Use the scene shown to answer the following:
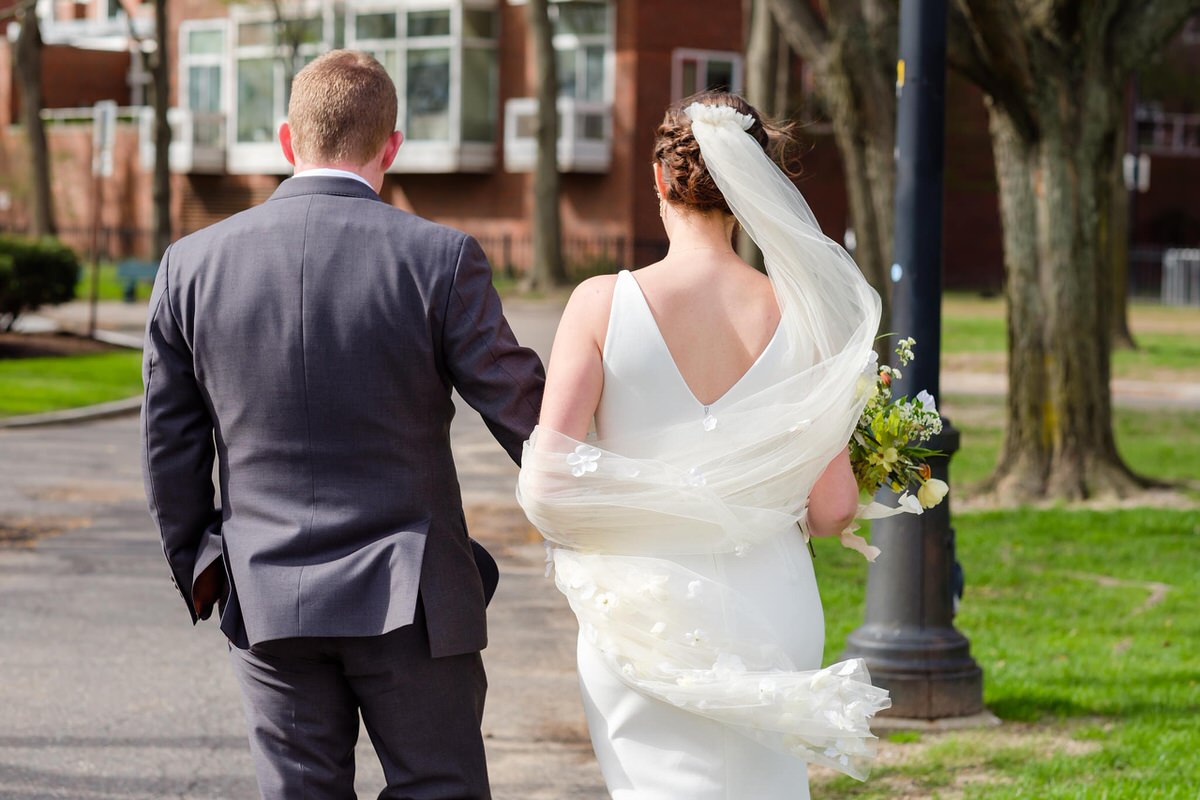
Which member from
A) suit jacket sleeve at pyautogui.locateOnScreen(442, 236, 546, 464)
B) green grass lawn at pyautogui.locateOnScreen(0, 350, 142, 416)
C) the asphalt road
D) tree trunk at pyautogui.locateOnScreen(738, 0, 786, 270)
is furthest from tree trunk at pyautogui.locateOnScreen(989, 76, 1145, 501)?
tree trunk at pyautogui.locateOnScreen(738, 0, 786, 270)

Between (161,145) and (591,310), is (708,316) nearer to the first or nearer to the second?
(591,310)

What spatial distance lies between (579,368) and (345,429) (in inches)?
19.4

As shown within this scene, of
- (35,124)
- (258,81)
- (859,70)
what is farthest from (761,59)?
(258,81)

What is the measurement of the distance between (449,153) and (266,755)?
124 feet

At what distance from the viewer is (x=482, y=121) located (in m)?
40.9

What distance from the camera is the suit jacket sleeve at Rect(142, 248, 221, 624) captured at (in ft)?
11.5

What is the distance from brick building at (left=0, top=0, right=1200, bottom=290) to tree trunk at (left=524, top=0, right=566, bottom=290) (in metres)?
2.32

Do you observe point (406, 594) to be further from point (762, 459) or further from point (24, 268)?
point (24, 268)

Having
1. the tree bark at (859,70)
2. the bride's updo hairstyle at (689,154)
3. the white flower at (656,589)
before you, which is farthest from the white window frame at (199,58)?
the white flower at (656,589)

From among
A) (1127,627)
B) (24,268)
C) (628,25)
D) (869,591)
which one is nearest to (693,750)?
(869,591)

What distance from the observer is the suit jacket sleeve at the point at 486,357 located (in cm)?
335

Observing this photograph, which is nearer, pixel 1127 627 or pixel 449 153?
pixel 1127 627

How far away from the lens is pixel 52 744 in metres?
5.93

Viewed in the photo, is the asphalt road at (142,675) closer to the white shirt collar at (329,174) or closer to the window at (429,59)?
the white shirt collar at (329,174)
